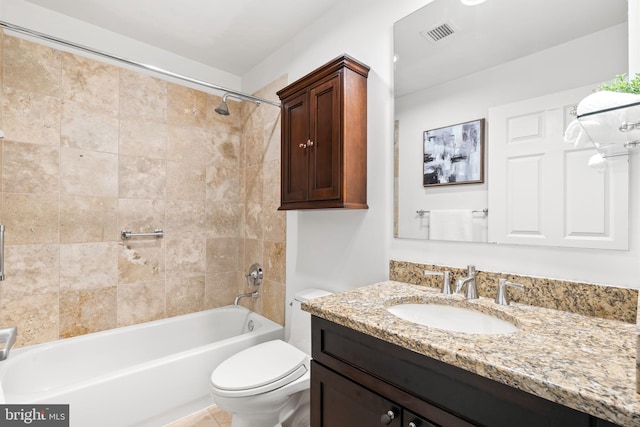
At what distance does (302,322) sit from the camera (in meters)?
1.87

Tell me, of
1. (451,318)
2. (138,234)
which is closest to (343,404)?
(451,318)

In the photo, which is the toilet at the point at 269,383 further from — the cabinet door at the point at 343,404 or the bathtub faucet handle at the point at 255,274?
the bathtub faucet handle at the point at 255,274

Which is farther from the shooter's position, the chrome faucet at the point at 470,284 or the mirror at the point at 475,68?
the chrome faucet at the point at 470,284

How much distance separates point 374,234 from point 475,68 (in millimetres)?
888

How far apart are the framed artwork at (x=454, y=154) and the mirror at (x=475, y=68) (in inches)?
0.9

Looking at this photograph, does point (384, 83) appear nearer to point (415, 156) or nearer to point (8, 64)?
point (415, 156)

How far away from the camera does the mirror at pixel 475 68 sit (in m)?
1.01

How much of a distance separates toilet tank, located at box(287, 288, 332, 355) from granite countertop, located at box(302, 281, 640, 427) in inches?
28.4

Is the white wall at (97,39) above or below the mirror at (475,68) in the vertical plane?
above

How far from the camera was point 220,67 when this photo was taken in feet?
8.91

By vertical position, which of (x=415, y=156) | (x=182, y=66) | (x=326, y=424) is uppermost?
(x=182, y=66)

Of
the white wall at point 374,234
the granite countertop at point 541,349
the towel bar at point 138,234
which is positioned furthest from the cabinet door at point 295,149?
the towel bar at point 138,234

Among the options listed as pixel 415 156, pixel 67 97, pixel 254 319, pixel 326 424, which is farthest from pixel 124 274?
pixel 415 156

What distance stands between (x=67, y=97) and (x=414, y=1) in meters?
2.22
